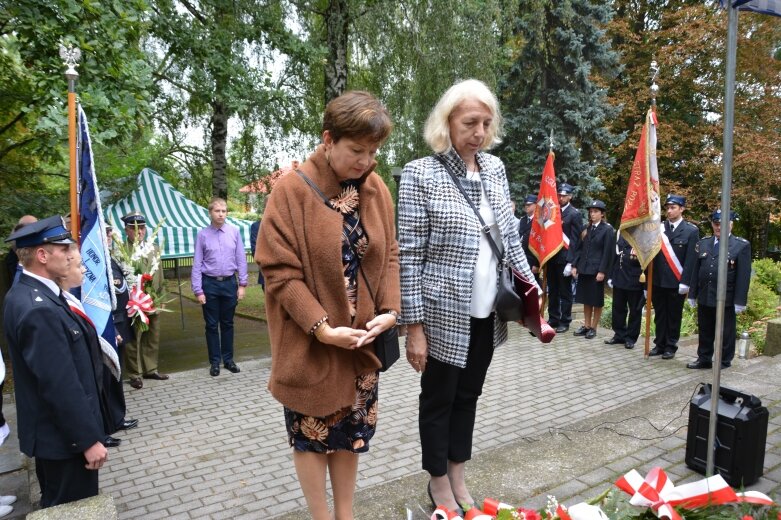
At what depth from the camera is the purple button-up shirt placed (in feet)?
22.2

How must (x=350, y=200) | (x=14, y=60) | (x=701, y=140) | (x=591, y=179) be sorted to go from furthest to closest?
(x=701, y=140)
(x=591, y=179)
(x=14, y=60)
(x=350, y=200)

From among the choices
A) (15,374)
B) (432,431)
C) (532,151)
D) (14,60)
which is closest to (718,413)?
(432,431)

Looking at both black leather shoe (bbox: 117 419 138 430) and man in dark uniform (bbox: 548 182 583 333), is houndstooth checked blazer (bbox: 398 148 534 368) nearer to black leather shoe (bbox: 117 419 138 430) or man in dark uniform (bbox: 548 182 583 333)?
black leather shoe (bbox: 117 419 138 430)

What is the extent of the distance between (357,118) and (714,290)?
6.14 m

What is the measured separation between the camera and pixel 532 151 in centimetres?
1554

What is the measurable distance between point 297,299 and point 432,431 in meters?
1.22

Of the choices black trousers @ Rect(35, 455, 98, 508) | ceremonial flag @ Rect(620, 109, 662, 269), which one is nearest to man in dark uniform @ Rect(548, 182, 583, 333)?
ceremonial flag @ Rect(620, 109, 662, 269)

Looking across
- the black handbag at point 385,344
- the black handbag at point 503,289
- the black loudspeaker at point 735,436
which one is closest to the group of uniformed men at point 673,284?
the black loudspeaker at point 735,436

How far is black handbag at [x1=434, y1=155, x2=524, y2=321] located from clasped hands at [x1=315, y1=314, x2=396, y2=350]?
0.71m

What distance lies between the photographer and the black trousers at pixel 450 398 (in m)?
2.82

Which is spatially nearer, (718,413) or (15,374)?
(15,374)

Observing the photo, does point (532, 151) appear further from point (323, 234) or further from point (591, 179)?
point (323, 234)

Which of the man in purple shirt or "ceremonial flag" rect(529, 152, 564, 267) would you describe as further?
"ceremonial flag" rect(529, 152, 564, 267)

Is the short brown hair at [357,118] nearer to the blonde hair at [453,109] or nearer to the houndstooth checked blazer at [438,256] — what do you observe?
the houndstooth checked blazer at [438,256]
